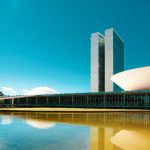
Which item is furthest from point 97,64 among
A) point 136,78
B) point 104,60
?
point 136,78

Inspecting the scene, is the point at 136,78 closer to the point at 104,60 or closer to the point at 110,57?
the point at 110,57

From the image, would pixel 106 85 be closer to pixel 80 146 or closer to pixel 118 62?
pixel 118 62

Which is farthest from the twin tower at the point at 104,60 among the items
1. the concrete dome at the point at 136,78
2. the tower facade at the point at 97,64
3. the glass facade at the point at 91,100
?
the glass facade at the point at 91,100

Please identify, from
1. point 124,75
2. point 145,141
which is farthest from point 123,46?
point 145,141

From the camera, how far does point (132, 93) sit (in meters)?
52.8

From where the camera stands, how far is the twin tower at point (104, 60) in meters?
116

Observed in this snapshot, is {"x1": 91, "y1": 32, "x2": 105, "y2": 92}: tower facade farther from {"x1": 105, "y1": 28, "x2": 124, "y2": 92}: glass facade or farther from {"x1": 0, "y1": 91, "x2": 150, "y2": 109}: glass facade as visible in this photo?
{"x1": 0, "y1": 91, "x2": 150, "y2": 109}: glass facade

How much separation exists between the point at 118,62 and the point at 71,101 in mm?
70508

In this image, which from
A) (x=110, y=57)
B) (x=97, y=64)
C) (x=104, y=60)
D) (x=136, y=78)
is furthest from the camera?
(x=104, y=60)

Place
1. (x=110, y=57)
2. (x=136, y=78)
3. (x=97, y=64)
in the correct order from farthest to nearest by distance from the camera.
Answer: (x=97, y=64), (x=110, y=57), (x=136, y=78)

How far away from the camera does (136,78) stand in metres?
58.6

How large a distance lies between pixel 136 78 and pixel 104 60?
64.4 metres

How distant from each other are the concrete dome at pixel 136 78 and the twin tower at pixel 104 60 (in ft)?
166

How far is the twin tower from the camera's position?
115562mm
